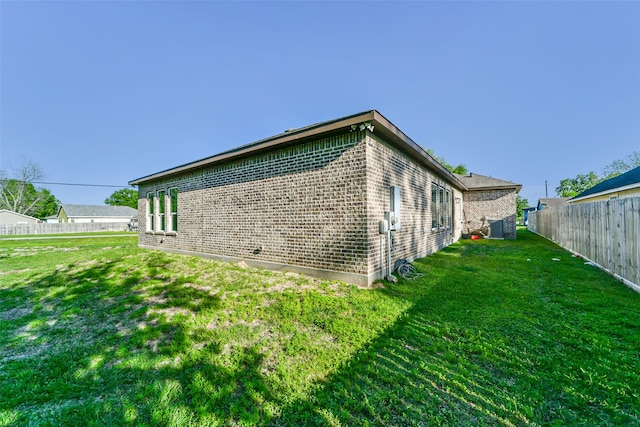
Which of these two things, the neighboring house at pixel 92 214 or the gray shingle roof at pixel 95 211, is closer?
the neighboring house at pixel 92 214

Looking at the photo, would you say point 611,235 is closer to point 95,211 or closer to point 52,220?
point 95,211

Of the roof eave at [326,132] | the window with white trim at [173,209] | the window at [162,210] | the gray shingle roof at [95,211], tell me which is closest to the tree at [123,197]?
the gray shingle roof at [95,211]

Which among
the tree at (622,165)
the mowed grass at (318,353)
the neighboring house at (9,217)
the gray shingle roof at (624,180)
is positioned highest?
the tree at (622,165)

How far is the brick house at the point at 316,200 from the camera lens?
17.1ft

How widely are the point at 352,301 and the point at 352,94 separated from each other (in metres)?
15.0

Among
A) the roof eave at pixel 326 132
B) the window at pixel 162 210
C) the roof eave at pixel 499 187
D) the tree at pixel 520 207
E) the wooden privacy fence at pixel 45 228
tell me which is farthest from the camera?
the tree at pixel 520 207

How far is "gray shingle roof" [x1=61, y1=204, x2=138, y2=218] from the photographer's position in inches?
1858

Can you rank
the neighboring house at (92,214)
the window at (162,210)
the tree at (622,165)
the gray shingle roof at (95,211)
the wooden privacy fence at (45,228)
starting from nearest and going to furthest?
the window at (162,210) → the wooden privacy fence at (45,228) → the tree at (622,165) → the neighboring house at (92,214) → the gray shingle roof at (95,211)

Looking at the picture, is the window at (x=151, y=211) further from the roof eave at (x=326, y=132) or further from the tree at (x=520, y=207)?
the tree at (x=520, y=207)

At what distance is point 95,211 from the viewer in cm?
4928

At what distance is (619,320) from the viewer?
3.45 m

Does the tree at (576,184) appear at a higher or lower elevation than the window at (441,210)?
higher

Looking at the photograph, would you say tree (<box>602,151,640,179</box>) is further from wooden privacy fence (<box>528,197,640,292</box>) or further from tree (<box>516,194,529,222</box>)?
wooden privacy fence (<box>528,197,640,292</box>)

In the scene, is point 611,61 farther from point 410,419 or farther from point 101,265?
point 101,265
